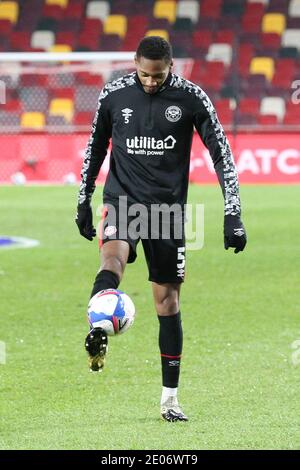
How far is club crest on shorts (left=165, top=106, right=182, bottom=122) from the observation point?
20.1ft

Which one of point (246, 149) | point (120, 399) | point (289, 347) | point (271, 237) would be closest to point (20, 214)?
point (271, 237)

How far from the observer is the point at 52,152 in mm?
22984

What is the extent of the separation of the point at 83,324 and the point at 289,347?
72.1 inches

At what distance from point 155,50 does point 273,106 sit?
72.7ft

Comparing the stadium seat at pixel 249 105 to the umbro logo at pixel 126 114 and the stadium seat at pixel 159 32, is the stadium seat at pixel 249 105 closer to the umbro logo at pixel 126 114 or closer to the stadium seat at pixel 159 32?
the stadium seat at pixel 159 32

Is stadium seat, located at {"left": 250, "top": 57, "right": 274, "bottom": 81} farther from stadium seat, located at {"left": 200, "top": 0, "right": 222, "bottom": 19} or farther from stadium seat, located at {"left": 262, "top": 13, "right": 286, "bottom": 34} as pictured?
stadium seat, located at {"left": 200, "top": 0, "right": 222, "bottom": 19}

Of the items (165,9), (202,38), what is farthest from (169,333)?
(165,9)

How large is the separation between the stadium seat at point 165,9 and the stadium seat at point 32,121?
25.6 ft

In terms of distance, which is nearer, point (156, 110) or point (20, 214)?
point (156, 110)

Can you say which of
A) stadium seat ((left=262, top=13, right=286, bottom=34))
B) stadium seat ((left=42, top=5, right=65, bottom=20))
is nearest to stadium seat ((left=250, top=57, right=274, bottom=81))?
stadium seat ((left=262, top=13, right=286, bottom=34))

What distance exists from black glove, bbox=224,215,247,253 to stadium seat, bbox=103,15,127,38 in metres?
25.7

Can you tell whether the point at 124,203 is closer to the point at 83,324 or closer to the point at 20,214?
the point at 83,324

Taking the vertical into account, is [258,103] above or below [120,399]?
above

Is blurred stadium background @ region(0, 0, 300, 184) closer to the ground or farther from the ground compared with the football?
farther from the ground
